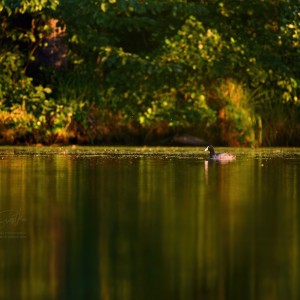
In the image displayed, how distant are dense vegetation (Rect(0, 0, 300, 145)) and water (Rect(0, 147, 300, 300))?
8239 millimetres

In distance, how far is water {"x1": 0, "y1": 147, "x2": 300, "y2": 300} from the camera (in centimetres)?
609

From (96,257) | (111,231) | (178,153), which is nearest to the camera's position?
(96,257)

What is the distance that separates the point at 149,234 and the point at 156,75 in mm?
16079

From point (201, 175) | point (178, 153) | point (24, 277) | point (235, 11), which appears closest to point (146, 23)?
point (235, 11)

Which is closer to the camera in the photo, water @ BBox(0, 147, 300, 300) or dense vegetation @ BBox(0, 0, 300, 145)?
water @ BBox(0, 147, 300, 300)

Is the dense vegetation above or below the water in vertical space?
above

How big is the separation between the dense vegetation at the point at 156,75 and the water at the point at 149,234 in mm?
8239

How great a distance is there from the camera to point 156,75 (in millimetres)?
23969

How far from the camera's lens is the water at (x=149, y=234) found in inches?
240

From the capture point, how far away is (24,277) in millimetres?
6336

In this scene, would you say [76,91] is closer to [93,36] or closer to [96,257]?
[93,36]

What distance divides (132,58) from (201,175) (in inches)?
350

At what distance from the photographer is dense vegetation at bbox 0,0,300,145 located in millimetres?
23250

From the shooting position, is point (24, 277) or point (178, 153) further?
point (178, 153)
